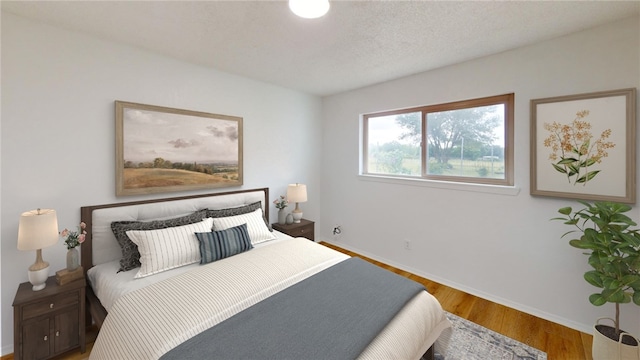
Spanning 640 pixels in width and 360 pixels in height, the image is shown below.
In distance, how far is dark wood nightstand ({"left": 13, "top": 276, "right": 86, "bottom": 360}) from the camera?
164 cm

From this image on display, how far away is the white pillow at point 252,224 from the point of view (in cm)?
246

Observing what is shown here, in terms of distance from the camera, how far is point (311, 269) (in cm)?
199

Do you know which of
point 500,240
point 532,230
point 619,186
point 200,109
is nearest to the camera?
point 619,186

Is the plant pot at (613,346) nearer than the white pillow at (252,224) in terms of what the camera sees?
Yes

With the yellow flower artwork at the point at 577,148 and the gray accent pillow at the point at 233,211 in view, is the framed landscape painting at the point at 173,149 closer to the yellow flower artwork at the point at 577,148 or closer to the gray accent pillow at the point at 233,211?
the gray accent pillow at the point at 233,211

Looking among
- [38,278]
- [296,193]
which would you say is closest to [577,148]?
[296,193]

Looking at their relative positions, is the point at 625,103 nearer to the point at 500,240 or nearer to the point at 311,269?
the point at 500,240

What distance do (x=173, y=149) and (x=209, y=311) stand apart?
1.78 metres

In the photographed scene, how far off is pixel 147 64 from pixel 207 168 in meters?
1.13

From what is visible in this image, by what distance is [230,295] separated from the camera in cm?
158

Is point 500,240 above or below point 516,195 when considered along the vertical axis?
below

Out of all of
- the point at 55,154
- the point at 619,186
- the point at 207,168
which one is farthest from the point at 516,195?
the point at 55,154

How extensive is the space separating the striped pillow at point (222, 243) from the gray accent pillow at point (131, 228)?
33 centimetres

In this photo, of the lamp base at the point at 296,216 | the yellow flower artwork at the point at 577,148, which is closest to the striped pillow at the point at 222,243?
the lamp base at the point at 296,216
